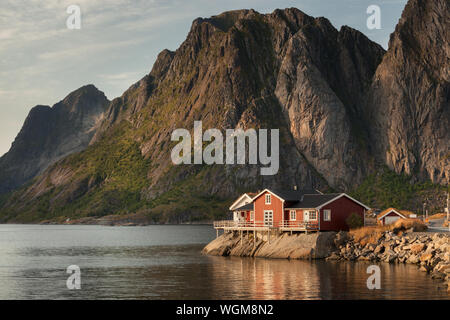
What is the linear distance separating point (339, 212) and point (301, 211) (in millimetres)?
5449

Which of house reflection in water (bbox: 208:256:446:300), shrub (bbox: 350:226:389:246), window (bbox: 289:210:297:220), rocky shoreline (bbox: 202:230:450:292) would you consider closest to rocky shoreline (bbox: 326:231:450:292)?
rocky shoreline (bbox: 202:230:450:292)

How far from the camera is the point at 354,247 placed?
283 feet

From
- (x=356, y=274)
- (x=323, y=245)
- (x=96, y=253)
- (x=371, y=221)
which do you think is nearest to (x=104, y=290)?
(x=356, y=274)

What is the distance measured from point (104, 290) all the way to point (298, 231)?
34706 millimetres

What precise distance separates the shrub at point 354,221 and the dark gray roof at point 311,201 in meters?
3.85

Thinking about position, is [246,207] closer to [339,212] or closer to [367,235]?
[339,212]

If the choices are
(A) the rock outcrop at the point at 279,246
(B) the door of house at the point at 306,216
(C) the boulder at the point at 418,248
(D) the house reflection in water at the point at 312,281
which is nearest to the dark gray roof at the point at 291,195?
(B) the door of house at the point at 306,216

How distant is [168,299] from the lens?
2253 inches

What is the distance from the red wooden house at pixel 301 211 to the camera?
89.8 metres

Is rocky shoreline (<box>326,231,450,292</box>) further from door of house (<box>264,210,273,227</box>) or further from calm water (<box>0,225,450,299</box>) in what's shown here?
door of house (<box>264,210,273,227</box>)

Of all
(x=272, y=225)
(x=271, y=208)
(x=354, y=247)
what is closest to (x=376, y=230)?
(x=354, y=247)

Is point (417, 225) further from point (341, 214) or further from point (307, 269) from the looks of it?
point (307, 269)

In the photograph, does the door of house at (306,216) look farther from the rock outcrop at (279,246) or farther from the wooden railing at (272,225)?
the rock outcrop at (279,246)
